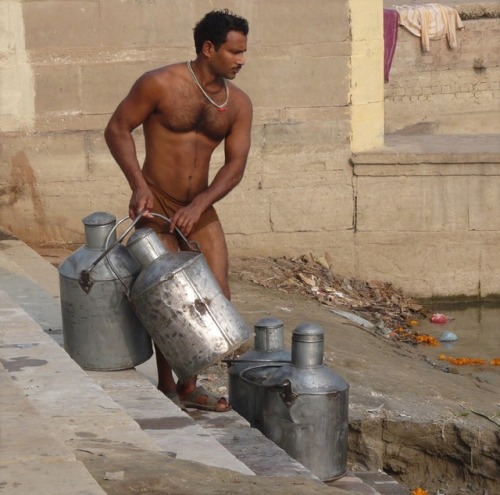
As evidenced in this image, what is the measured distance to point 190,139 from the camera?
562cm

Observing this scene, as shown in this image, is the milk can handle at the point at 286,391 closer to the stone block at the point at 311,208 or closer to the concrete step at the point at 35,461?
the concrete step at the point at 35,461

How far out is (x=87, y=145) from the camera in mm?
9469

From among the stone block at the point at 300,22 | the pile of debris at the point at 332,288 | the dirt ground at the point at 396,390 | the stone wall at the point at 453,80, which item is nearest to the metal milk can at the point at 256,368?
the dirt ground at the point at 396,390

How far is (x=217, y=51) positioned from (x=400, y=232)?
4.84 m

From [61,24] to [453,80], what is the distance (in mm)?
11867

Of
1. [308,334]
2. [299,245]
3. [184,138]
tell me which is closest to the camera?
[308,334]

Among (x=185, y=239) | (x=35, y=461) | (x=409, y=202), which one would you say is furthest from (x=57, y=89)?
(x=35, y=461)

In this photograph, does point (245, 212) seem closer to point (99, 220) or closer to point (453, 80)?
point (99, 220)

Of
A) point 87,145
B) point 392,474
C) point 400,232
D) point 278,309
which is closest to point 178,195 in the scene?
point 392,474

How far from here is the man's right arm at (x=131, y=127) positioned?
542 cm

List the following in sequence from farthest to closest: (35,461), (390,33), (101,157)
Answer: (390,33) → (101,157) → (35,461)

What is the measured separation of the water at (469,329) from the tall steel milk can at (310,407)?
3.49 metres

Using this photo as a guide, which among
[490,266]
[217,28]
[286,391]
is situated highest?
[217,28]

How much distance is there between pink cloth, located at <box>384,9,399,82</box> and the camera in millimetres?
18172
